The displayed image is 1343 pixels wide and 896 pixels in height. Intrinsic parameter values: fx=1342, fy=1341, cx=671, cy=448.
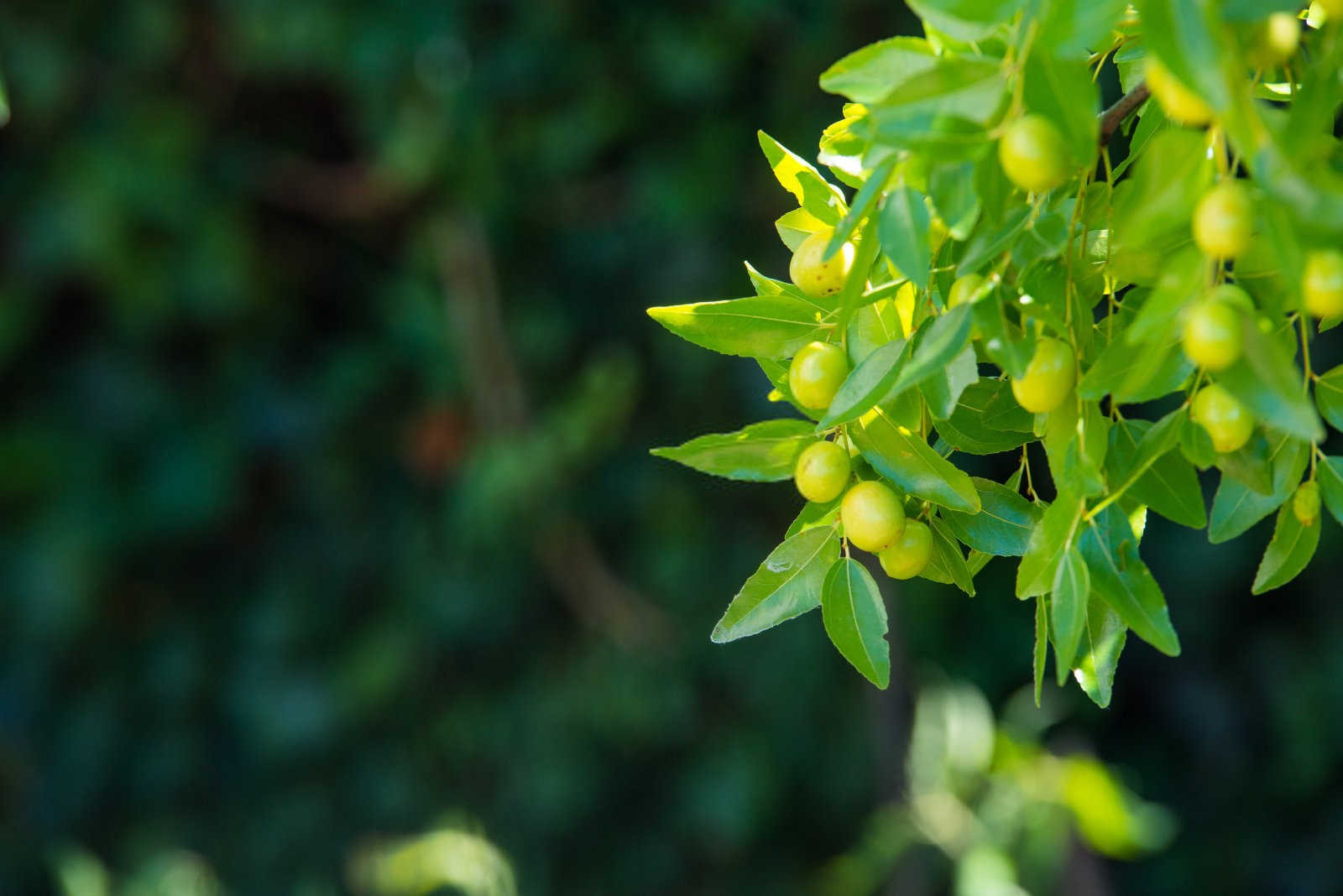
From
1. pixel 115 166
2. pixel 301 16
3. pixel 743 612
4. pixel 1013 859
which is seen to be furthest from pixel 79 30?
pixel 743 612

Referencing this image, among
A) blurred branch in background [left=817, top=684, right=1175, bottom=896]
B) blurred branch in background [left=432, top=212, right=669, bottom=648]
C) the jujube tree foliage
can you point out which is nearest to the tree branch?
the jujube tree foliage

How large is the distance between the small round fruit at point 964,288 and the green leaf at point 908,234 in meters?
0.02

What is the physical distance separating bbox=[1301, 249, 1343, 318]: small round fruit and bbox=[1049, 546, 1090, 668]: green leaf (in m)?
0.09

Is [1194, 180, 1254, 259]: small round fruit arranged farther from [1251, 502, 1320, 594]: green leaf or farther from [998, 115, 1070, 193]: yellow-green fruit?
[1251, 502, 1320, 594]: green leaf

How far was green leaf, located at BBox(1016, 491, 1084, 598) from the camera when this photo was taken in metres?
0.39

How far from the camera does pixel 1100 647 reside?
0.44 meters

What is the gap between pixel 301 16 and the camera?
1723 millimetres

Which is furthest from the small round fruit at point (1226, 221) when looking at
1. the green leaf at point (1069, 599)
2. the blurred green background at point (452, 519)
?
the blurred green background at point (452, 519)

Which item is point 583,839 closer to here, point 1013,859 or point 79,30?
point 1013,859

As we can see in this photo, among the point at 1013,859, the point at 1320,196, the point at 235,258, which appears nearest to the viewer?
the point at 1320,196

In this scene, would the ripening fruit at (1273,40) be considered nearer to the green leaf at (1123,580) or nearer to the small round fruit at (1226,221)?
the small round fruit at (1226,221)

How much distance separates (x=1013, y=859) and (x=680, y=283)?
0.82 metres

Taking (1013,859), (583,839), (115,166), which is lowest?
(583,839)

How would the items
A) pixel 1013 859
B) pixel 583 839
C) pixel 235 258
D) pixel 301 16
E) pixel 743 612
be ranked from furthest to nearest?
pixel 583 839, pixel 235 258, pixel 301 16, pixel 1013 859, pixel 743 612
